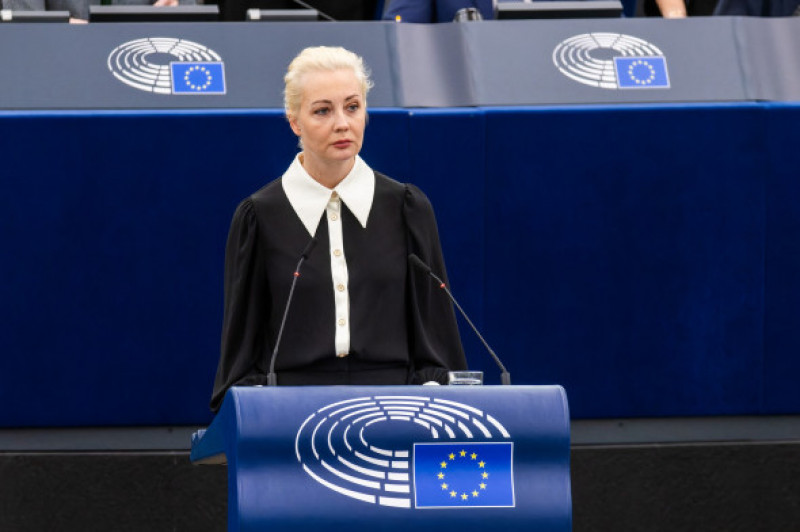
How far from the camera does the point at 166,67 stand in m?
4.12

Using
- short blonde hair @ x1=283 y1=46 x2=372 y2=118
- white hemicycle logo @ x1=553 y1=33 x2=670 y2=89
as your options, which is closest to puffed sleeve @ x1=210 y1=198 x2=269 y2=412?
short blonde hair @ x1=283 y1=46 x2=372 y2=118

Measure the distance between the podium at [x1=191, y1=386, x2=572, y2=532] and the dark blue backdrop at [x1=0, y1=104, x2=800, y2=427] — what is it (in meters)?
1.70

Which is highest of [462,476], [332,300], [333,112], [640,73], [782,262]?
[333,112]

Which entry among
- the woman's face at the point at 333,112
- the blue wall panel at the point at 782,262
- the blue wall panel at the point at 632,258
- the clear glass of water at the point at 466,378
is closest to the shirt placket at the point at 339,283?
the woman's face at the point at 333,112

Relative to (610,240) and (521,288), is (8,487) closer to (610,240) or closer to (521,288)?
(521,288)

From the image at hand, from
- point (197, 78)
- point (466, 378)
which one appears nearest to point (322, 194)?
point (466, 378)

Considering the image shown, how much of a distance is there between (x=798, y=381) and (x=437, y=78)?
1400mm

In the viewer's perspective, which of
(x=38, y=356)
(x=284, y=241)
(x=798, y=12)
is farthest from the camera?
(x=798, y=12)

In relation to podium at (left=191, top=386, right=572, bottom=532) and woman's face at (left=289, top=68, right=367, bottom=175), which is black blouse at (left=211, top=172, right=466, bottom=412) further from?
podium at (left=191, top=386, right=572, bottom=532)

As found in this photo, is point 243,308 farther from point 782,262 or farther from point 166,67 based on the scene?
point 782,262

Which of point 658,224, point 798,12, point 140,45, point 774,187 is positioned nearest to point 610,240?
point 658,224

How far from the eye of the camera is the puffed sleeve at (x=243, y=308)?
9.68 ft

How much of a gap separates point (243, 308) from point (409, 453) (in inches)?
26.9

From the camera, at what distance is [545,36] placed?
4.32 m
